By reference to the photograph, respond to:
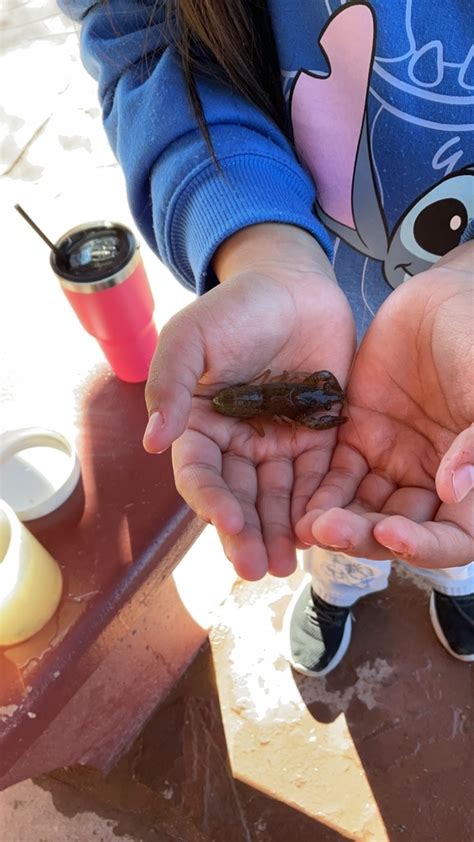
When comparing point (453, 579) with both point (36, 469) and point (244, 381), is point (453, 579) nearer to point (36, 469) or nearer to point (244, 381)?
point (244, 381)

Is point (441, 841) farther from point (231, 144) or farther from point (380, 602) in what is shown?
point (231, 144)

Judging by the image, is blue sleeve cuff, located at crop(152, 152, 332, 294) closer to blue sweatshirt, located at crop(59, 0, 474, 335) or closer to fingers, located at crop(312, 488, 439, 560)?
blue sweatshirt, located at crop(59, 0, 474, 335)

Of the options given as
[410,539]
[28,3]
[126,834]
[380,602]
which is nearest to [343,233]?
[410,539]

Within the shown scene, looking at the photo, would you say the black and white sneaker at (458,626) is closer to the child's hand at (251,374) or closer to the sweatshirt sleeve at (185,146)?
the child's hand at (251,374)

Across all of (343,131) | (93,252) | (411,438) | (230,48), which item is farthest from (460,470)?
(93,252)

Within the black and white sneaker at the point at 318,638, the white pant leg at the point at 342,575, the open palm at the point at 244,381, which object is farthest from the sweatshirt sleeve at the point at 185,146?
the black and white sneaker at the point at 318,638
